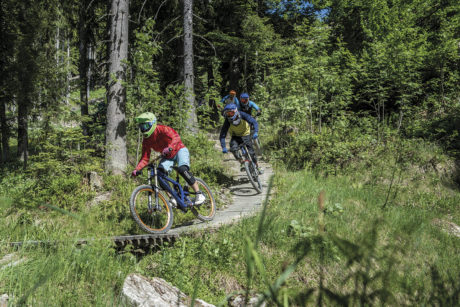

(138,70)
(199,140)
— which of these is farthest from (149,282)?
(199,140)

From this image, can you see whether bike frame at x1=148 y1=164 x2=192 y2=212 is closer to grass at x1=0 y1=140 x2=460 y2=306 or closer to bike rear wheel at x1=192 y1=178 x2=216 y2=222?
bike rear wheel at x1=192 y1=178 x2=216 y2=222

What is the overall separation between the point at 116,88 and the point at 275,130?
22.8 feet

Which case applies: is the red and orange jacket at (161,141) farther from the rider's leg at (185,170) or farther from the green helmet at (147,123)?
the green helmet at (147,123)

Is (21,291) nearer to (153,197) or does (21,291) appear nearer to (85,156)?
(153,197)

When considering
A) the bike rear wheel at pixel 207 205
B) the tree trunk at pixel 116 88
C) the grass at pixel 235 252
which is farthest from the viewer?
the tree trunk at pixel 116 88

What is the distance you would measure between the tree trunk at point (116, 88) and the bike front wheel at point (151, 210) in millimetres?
2732

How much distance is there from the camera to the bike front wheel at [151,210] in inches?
205

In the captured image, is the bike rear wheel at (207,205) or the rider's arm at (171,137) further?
the bike rear wheel at (207,205)

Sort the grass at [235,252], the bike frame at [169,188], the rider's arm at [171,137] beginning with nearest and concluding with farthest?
the grass at [235,252] → the bike frame at [169,188] → the rider's arm at [171,137]

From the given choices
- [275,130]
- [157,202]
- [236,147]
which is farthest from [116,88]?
[275,130]

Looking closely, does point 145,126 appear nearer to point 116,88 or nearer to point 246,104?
point 116,88

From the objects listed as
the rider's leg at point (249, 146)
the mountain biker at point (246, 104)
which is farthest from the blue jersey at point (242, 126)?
the mountain biker at point (246, 104)

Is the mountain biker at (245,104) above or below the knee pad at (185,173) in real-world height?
above

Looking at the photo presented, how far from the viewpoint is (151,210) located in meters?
5.45
